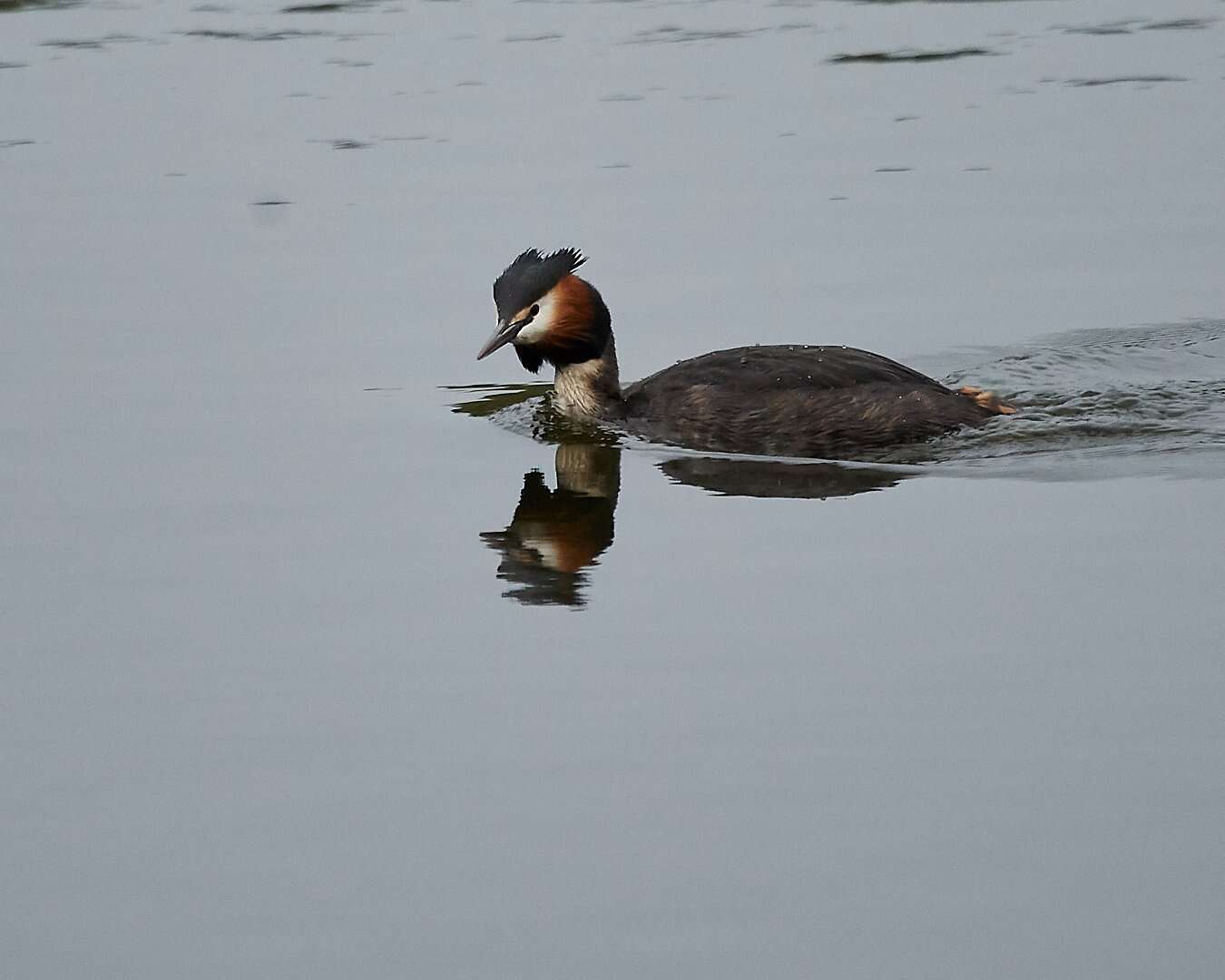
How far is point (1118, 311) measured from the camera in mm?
11641

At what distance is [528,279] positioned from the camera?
36.1ft

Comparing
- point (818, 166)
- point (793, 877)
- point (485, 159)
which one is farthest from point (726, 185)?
point (793, 877)

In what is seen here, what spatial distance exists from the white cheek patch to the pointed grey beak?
0.32 ft

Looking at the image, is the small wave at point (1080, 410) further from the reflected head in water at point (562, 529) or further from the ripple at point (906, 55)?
the ripple at point (906, 55)

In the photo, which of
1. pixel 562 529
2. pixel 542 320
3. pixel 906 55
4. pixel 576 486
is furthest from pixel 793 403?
pixel 906 55

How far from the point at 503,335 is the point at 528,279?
33cm

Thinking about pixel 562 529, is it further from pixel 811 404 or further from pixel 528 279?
pixel 528 279

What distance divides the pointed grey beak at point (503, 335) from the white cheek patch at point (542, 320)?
0.10m

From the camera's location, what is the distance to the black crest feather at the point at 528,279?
432 inches

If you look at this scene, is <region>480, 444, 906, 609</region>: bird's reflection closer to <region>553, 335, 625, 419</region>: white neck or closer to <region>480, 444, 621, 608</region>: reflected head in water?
<region>480, 444, 621, 608</region>: reflected head in water

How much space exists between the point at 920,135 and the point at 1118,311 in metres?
4.50

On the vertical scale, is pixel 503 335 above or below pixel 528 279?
below

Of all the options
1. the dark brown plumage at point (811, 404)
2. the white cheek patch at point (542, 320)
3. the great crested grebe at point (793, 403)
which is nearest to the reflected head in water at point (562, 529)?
the great crested grebe at point (793, 403)

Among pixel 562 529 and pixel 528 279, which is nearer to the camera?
pixel 562 529
